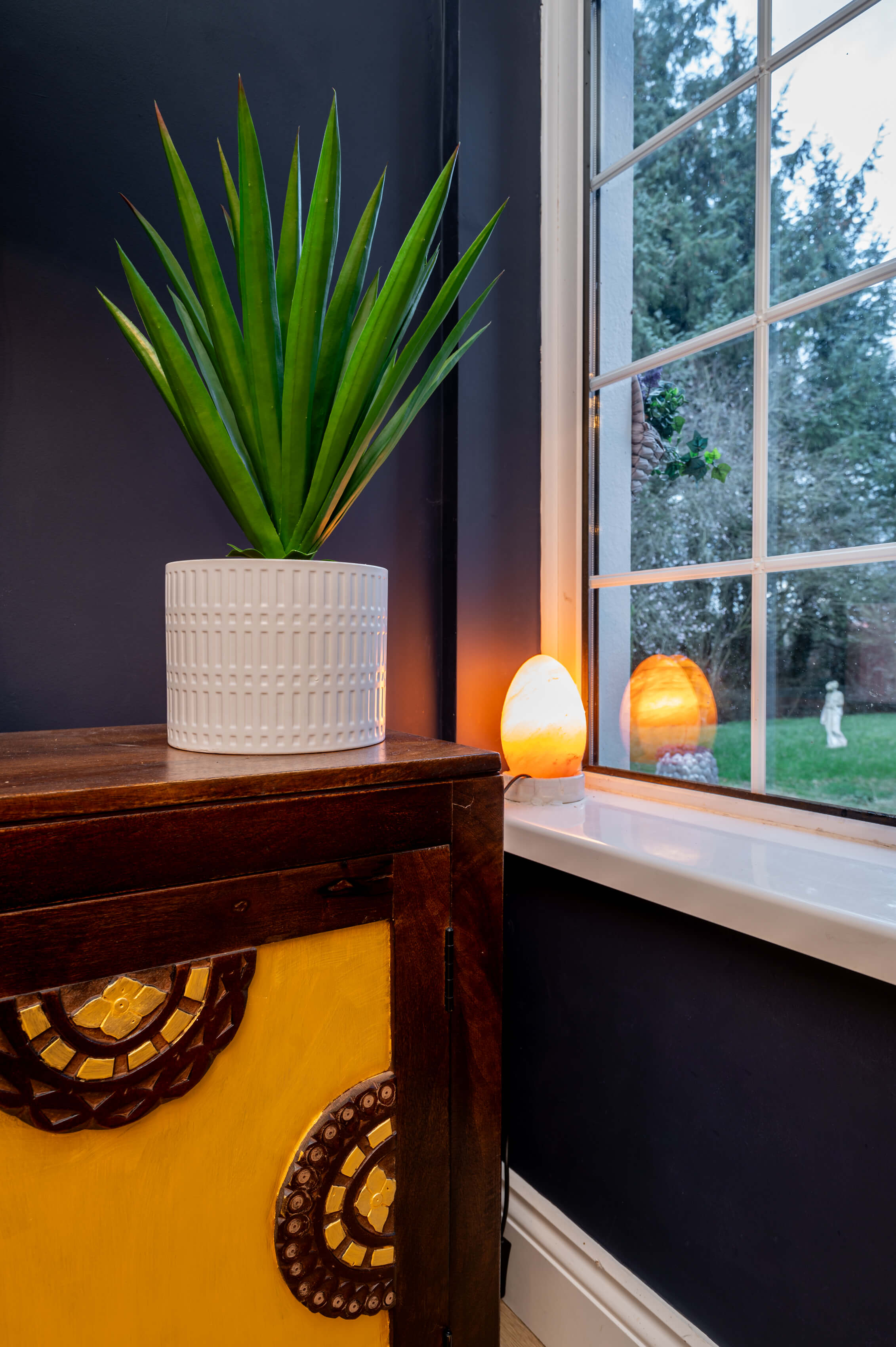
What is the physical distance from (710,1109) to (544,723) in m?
0.53

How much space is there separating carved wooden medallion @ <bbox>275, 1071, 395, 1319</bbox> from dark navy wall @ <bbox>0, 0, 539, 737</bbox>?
0.59 metres

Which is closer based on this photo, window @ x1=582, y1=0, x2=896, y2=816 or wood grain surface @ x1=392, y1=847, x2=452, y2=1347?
wood grain surface @ x1=392, y1=847, x2=452, y2=1347

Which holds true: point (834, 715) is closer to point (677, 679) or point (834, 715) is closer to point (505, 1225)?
point (677, 679)

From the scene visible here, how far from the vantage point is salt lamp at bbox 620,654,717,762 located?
112cm

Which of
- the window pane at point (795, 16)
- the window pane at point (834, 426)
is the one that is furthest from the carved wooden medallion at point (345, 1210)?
the window pane at point (795, 16)

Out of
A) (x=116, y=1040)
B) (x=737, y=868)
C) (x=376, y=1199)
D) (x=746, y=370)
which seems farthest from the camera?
(x=746, y=370)

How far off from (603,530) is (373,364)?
2.25 feet

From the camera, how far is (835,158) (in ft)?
3.09

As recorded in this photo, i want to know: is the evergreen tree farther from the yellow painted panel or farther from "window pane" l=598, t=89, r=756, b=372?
the yellow painted panel

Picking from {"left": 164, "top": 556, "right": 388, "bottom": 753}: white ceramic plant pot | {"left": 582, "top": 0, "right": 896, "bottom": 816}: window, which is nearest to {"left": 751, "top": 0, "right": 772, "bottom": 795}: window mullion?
{"left": 582, "top": 0, "right": 896, "bottom": 816}: window

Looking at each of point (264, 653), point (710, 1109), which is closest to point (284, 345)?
point (264, 653)

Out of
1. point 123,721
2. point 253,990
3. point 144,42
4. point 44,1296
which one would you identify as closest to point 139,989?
point 253,990

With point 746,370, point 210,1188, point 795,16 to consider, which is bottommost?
point 210,1188

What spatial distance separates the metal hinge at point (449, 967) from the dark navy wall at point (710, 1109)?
39 cm
